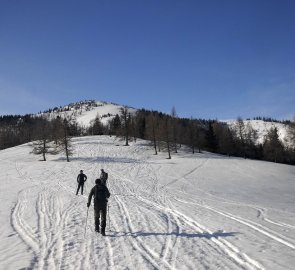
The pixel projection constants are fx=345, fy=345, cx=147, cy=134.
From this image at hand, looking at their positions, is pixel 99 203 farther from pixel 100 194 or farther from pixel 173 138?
pixel 173 138

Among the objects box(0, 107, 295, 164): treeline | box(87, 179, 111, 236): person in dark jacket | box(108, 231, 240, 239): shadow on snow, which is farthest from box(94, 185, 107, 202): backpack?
box(0, 107, 295, 164): treeline

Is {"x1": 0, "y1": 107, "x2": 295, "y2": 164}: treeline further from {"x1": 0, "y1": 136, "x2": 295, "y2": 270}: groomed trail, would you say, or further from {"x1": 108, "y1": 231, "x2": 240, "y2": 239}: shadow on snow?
{"x1": 108, "y1": 231, "x2": 240, "y2": 239}: shadow on snow

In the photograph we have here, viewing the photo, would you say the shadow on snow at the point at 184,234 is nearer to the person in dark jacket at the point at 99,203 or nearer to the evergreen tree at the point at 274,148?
the person in dark jacket at the point at 99,203

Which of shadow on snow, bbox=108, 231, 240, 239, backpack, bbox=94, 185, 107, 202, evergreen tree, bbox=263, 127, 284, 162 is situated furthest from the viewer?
evergreen tree, bbox=263, 127, 284, 162

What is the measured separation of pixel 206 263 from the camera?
934cm

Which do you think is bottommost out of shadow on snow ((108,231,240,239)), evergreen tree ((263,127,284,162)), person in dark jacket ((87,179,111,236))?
shadow on snow ((108,231,240,239))

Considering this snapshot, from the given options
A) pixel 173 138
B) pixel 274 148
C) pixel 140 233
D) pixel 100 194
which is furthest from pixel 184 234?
pixel 274 148

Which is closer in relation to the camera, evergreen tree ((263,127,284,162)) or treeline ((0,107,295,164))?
treeline ((0,107,295,164))

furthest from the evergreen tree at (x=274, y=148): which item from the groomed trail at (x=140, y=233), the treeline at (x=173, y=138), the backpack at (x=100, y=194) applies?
the backpack at (x=100, y=194)

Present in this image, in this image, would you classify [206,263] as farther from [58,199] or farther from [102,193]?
[58,199]

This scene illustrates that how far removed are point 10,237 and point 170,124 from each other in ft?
191

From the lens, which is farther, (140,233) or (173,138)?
(173,138)

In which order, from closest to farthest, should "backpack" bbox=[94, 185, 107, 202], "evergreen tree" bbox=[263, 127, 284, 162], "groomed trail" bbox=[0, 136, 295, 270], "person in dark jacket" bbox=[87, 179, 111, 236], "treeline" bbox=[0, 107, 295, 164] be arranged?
1. "groomed trail" bbox=[0, 136, 295, 270]
2. "person in dark jacket" bbox=[87, 179, 111, 236]
3. "backpack" bbox=[94, 185, 107, 202]
4. "treeline" bbox=[0, 107, 295, 164]
5. "evergreen tree" bbox=[263, 127, 284, 162]

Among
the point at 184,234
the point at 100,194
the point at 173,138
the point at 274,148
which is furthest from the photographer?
the point at 274,148
